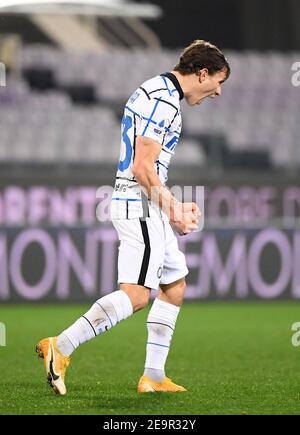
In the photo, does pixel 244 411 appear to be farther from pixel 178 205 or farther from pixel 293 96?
pixel 293 96

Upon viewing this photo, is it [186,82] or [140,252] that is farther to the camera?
[186,82]

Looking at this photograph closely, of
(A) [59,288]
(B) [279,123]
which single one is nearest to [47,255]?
(A) [59,288]

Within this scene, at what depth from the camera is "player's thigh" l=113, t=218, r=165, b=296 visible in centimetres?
622

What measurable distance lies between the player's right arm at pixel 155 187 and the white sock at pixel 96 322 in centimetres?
51

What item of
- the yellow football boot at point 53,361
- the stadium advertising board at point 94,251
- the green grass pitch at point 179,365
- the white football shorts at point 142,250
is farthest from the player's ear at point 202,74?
the stadium advertising board at point 94,251

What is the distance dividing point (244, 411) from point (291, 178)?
9.83 m

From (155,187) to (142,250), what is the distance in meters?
0.40

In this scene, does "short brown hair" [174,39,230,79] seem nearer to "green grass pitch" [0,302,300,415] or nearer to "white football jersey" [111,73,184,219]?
"white football jersey" [111,73,184,219]

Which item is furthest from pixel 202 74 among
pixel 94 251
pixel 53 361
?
pixel 94 251

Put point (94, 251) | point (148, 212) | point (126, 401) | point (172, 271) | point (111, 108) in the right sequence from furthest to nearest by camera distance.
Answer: point (111, 108) → point (94, 251) → point (172, 271) → point (148, 212) → point (126, 401)

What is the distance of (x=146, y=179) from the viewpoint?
6.04 meters

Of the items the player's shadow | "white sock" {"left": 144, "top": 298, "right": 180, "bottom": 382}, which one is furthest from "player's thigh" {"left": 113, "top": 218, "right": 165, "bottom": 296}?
the player's shadow

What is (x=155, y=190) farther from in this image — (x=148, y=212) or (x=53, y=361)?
(x=53, y=361)

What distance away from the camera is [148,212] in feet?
20.9
